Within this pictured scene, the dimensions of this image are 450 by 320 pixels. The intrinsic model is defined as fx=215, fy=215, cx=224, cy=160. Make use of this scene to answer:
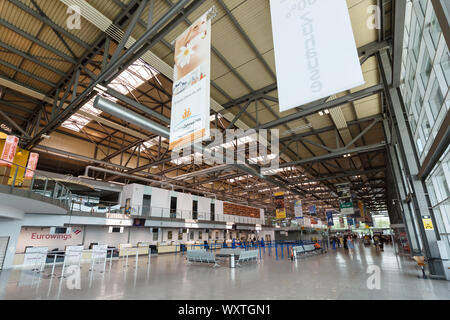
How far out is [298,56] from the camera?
4.34 meters

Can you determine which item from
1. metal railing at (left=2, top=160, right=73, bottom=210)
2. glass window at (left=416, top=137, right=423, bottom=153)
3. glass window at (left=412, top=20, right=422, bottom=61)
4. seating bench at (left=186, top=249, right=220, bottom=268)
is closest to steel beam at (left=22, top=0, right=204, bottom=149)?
metal railing at (left=2, top=160, right=73, bottom=210)

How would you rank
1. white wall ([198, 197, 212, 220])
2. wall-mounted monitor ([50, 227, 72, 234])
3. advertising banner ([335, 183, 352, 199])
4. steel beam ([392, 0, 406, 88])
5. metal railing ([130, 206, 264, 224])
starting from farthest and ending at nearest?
white wall ([198, 197, 212, 220]) → metal railing ([130, 206, 264, 224]) → advertising banner ([335, 183, 352, 199]) → wall-mounted monitor ([50, 227, 72, 234]) → steel beam ([392, 0, 406, 88])

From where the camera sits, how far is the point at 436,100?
7145mm

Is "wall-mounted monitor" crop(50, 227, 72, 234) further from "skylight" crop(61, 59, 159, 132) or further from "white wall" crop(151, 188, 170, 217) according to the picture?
"skylight" crop(61, 59, 159, 132)

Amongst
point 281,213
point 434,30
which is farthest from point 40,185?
point 281,213

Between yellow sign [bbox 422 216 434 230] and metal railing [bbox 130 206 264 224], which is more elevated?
metal railing [bbox 130 206 264 224]

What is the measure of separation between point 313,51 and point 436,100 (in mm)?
6124

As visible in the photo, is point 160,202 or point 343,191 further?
point 160,202

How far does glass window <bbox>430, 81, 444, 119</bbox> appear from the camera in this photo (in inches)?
268

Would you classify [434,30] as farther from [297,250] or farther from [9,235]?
[9,235]

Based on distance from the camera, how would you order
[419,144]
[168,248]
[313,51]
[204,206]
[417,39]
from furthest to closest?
[204,206], [168,248], [419,144], [417,39], [313,51]

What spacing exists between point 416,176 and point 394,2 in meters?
6.25

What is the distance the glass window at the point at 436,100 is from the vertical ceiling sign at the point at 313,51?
17.3ft
